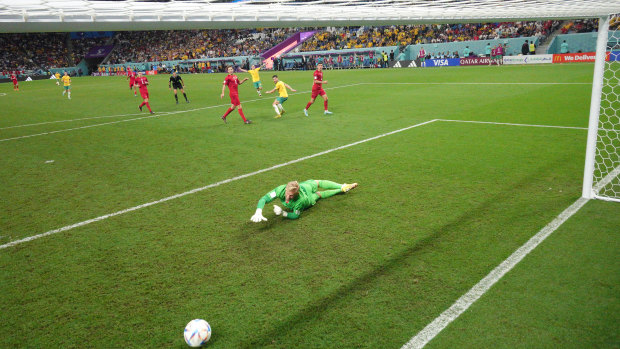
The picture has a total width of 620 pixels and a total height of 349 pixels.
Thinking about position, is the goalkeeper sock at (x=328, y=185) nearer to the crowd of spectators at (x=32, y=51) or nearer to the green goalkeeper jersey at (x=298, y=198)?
the green goalkeeper jersey at (x=298, y=198)

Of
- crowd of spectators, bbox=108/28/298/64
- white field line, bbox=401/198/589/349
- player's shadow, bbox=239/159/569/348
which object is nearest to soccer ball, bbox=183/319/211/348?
player's shadow, bbox=239/159/569/348

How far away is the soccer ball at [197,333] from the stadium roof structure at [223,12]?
19.0 feet

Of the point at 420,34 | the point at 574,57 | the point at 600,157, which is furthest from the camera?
the point at 420,34

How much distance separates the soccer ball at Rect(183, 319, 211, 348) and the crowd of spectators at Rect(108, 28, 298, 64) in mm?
58105

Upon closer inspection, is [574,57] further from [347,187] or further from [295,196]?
[295,196]

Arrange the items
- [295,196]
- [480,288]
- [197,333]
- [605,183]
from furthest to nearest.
A: 1. [605,183]
2. [295,196]
3. [480,288]
4. [197,333]

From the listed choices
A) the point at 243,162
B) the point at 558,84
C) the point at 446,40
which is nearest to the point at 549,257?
the point at 243,162

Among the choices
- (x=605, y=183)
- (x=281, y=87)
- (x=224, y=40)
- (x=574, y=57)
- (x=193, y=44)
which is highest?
(x=224, y=40)

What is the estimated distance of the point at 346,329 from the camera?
150 inches

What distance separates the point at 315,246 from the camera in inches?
215

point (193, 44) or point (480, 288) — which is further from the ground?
point (193, 44)

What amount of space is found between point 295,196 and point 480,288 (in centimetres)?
293

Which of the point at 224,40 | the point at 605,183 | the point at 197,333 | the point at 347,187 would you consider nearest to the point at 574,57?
the point at 605,183

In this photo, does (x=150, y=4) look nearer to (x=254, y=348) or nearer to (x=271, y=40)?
(x=254, y=348)
